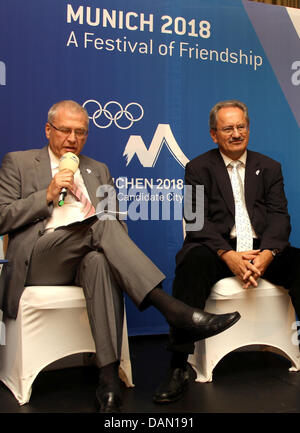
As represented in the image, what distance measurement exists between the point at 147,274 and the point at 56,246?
0.45 m

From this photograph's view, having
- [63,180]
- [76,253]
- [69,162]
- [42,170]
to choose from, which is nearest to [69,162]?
[69,162]

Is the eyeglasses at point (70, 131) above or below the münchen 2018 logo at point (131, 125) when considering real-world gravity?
below

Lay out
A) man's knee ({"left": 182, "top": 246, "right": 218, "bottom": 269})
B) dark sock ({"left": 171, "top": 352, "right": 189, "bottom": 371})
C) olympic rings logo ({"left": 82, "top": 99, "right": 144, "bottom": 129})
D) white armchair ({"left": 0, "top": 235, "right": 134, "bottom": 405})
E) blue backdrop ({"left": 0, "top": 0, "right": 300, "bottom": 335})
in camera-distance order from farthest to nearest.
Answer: olympic rings logo ({"left": 82, "top": 99, "right": 144, "bottom": 129}), blue backdrop ({"left": 0, "top": 0, "right": 300, "bottom": 335}), man's knee ({"left": 182, "top": 246, "right": 218, "bottom": 269}), dark sock ({"left": 171, "top": 352, "right": 189, "bottom": 371}), white armchair ({"left": 0, "top": 235, "right": 134, "bottom": 405})

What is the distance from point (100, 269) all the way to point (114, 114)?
1.59m

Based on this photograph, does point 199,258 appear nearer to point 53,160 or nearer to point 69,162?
point 69,162

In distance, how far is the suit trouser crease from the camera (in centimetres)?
214

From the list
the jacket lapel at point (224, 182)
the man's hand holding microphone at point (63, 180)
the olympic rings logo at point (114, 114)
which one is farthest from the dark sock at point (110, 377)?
the olympic rings logo at point (114, 114)

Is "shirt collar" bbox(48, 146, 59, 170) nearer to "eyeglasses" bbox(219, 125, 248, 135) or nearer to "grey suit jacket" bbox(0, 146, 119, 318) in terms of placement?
"grey suit jacket" bbox(0, 146, 119, 318)

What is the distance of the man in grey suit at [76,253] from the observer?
2.11 metres

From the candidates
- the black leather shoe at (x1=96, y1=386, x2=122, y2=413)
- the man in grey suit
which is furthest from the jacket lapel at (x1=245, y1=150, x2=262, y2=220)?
the black leather shoe at (x1=96, y1=386, x2=122, y2=413)

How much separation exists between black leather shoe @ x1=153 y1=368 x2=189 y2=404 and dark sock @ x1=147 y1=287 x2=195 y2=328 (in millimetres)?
315

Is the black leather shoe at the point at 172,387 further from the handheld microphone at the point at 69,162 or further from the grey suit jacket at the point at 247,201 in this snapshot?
the handheld microphone at the point at 69,162

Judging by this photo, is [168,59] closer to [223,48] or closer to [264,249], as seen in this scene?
[223,48]

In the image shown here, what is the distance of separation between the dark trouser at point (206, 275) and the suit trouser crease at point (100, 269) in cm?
29
